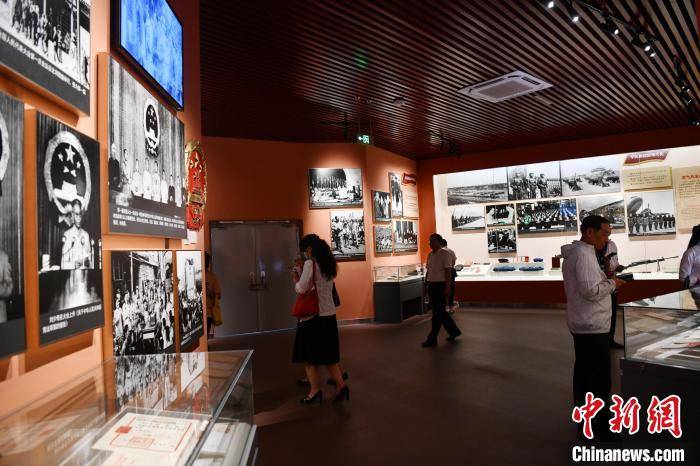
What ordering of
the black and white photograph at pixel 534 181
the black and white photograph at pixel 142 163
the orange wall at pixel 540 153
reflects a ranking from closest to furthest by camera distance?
the black and white photograph at pixel 142 163 → the orange wall at pixel 540 153 → the black and white photograph at pixel 534 181

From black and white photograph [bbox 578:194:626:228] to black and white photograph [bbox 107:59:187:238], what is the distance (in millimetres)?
9801

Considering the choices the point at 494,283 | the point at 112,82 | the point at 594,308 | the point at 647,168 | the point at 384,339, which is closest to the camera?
the point at 112,82

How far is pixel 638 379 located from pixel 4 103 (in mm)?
3287

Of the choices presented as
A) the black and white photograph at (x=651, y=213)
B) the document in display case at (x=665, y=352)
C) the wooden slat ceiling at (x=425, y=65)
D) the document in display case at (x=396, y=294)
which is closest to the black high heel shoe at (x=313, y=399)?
the document in display case at (x=665, y=352)

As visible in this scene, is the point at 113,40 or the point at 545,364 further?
the point at 545,364

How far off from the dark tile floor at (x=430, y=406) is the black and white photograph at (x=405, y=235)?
362 cm

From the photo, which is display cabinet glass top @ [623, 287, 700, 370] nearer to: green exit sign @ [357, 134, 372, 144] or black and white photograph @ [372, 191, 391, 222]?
green exit sign @ [357, 134, 372, 144]

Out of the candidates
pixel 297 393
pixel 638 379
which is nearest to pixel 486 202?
pixel 297 393

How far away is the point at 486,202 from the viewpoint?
11.4 metres

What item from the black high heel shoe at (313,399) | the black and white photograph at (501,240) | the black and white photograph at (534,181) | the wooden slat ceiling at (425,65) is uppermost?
the wooden slat ceiling at (425,65)

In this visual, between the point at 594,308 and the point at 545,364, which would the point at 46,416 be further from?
the point at 545,364

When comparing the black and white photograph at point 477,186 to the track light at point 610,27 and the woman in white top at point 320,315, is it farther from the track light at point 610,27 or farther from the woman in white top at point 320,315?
the woman in white top at point 320,315

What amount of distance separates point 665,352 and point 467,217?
29.8ft

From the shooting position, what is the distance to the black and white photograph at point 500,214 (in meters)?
11.2
